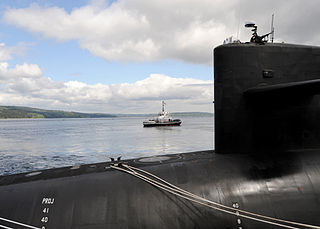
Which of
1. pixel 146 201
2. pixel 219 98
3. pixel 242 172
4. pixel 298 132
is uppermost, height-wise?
pixel 219 98

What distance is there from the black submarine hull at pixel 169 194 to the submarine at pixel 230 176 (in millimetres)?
22

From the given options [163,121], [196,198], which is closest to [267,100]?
[196,198]

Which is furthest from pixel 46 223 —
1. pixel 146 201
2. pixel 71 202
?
pixel 146 201

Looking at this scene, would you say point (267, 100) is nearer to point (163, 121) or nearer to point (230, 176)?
point (230, 176)

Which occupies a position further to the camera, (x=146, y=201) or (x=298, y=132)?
(x=298, y=132)

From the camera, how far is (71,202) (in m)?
5.73

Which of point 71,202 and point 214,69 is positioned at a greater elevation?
point 214,69

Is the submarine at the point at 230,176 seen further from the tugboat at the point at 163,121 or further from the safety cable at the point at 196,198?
the tugboat at the point at 163,121

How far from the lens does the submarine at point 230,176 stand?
5.57 metres

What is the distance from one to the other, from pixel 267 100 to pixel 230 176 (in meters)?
2.46

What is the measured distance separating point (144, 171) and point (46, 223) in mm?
2532

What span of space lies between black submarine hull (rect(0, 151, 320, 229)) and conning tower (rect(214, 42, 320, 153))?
1.63ft

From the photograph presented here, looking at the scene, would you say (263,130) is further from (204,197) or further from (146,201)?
(146,201)

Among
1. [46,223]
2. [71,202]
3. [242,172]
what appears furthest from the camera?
[242,172]
